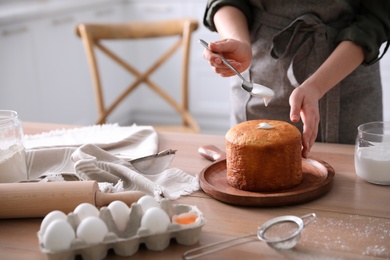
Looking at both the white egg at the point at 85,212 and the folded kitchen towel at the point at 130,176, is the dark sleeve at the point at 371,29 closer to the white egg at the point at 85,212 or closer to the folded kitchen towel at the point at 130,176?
the folded kitchen towel at the point at 130,176

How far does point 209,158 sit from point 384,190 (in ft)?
1.25

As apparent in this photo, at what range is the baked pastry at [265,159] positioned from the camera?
1.16m

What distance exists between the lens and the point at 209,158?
54.4 inches

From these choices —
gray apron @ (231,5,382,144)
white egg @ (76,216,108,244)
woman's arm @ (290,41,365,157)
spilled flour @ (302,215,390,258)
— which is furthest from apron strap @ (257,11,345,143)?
white egg @ (76,216,108,244)

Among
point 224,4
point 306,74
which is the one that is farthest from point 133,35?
point 306,74

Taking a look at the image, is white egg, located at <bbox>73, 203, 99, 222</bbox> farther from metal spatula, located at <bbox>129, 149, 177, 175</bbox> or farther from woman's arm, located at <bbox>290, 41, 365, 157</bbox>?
woman's arm, located at <bbox>290, 41, 365, 157</bbox>

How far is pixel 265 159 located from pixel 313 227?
0.58ft

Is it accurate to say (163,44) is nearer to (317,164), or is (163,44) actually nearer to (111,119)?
(111,119)

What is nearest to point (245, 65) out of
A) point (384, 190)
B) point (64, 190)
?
point (384, 190)

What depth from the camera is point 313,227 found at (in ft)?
3.39

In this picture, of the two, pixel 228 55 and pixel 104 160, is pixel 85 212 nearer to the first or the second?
pixel 104 160

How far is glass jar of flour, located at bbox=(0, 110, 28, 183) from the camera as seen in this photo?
1202mm

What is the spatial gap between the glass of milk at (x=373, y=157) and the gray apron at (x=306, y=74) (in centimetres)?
40

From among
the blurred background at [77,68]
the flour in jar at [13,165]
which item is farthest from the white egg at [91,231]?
the blurred background at [77,68]
